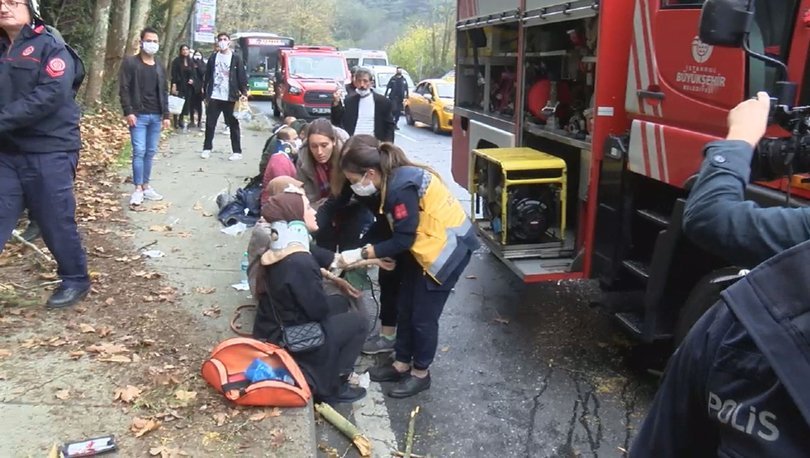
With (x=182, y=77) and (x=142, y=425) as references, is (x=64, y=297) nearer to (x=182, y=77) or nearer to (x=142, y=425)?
(x=142, y=425)

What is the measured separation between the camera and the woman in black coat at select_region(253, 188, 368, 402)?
12.4 ft

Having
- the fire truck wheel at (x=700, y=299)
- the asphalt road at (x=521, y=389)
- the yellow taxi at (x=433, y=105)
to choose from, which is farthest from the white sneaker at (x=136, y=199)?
the yellow taxi at (x=433, y=105)

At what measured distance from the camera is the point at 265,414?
11.8ft

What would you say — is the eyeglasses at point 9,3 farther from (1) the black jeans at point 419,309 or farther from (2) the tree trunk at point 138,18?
(2) the tree trunk at point 138,18

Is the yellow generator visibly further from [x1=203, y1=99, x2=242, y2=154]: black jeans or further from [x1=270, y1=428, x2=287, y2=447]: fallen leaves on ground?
[x1=203, y1=99, x2=242, y2=154]: black jeans

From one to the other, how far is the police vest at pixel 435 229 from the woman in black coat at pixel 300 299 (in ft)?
1.78

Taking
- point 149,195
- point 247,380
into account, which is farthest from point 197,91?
point 247,380

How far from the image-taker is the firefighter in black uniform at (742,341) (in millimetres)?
955

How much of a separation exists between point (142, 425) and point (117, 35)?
14.1 meters

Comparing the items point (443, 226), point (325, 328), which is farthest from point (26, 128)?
→ point (443, 226)

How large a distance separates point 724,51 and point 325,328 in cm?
246

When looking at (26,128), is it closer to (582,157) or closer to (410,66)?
(582,157)

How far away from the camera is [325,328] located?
394 cm

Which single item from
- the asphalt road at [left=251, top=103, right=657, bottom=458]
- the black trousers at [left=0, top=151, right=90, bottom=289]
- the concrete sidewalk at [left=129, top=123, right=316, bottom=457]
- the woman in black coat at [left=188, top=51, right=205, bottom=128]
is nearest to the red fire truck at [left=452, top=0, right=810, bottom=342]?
the asphalt road at [left=251, top=103, right=657, bottom=458]
